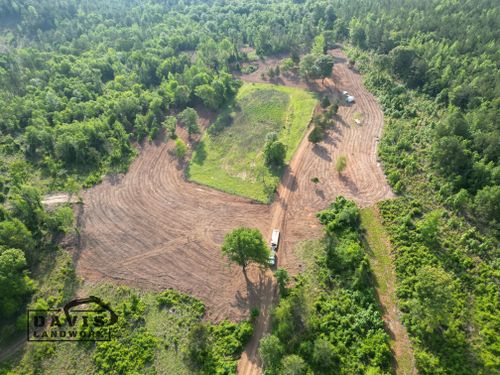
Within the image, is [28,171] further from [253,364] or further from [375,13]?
[375,13]

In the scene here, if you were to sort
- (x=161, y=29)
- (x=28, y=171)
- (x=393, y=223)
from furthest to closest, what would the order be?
(x=161, y=29) < (x=28, y=171) < (x=393, y=223)

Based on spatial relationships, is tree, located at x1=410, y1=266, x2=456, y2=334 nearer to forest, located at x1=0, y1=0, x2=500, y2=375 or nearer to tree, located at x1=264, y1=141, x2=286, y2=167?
forest, located at x1=0, y1=0, x2=500, y2=375

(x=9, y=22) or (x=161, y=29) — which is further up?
(x=161, y=29)

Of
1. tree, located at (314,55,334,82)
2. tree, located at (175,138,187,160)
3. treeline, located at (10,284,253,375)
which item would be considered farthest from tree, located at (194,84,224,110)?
treeline, located at (10,284,253,375)

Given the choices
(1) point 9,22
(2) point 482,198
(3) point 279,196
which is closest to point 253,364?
(3) point 279,196

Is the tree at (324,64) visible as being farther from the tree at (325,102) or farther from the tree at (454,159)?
the tree at (454,159)

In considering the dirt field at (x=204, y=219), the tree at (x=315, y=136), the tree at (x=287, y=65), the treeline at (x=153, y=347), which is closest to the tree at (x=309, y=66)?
the tree at (x=287, y=65)

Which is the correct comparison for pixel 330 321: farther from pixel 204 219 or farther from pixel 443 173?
pixel 443 173
